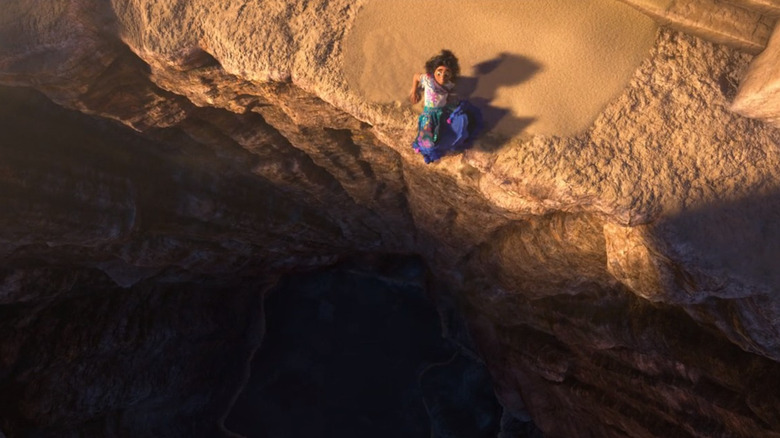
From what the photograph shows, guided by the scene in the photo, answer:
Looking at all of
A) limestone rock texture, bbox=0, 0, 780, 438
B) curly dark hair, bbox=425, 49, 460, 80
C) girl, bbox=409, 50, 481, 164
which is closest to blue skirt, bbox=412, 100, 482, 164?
girl, bbox=409, 50, 481, 164

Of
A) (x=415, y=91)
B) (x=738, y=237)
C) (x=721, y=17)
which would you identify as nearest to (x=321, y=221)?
(x=415, y=91)

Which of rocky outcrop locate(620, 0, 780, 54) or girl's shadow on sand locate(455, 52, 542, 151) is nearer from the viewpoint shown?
rocky outcrop locate(620, 0, 780, 54)

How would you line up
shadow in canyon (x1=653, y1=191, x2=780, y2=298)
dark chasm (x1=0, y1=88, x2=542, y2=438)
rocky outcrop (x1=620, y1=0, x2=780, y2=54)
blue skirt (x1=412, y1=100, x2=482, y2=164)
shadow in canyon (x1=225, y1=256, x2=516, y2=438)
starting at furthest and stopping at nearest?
shadow in canyon (x1=225, y1=256, x2=516, y2=438) → dark chasm (x1=0, y1=88, x2=542, y2=438) → blue skirt (x1=412, y1=100, x2=482, y2=164) → shadow in canyon (x1=653, y1=191, x2=780, y2=298) → rocky outcrop (x1=620, y1=0, x2=780, y2=54)

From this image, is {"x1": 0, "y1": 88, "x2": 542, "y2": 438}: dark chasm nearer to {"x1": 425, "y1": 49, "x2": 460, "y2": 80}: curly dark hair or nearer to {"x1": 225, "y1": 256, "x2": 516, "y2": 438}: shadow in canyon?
{"x1": 225, "y1": 256, "x2": 516, "y2": 438}: shadow in canyon

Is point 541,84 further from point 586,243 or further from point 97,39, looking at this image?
point 97,39

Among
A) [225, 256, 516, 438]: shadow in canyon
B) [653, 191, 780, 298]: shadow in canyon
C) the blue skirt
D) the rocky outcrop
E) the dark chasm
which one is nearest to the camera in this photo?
the rocky outcrop

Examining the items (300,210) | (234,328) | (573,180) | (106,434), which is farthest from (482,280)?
(106,434)
